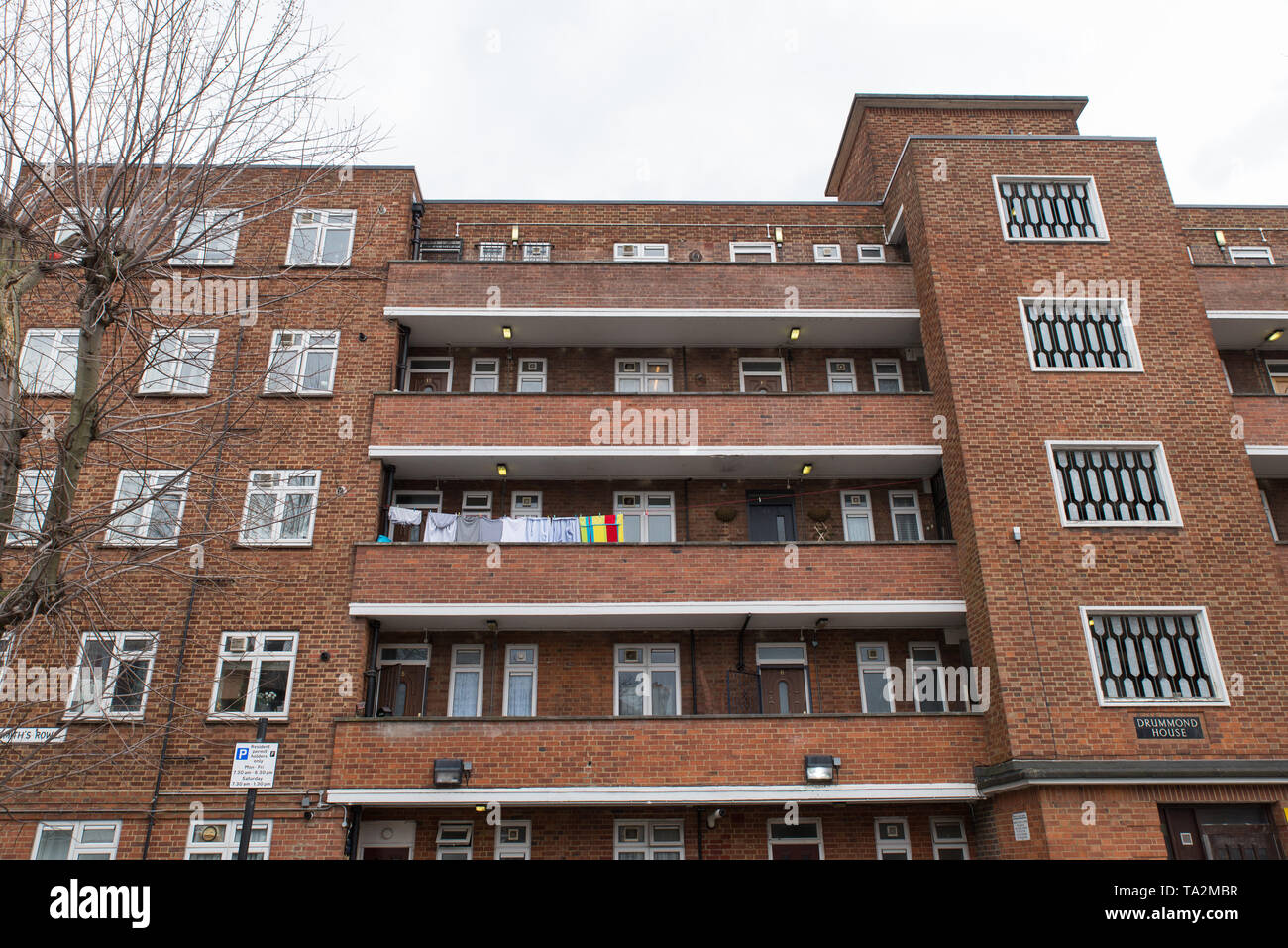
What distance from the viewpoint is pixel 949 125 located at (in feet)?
68.3

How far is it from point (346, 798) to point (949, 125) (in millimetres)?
19821

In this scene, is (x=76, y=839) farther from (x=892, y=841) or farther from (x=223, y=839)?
(x=892, y=841)

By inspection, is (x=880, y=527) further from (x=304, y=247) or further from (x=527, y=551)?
(x=304, y=247)

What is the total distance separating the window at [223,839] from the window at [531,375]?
364 inches

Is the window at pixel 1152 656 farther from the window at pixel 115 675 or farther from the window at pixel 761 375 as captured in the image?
the window at pixel 115 675

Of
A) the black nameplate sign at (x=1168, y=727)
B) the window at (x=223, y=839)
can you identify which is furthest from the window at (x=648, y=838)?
the black nameplate sign at (x=1168, y=727)

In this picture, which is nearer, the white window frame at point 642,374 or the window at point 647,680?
the window at point 647,680

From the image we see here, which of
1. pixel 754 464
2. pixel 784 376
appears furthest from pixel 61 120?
pixel 784 376

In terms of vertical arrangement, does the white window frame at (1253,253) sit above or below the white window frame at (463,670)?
above

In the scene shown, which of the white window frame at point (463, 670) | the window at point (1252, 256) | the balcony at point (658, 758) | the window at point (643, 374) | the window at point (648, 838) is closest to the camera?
the balcony at point (658, 758)

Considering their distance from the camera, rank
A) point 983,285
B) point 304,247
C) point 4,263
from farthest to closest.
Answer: point 304,247, point 983,285, point 4,263

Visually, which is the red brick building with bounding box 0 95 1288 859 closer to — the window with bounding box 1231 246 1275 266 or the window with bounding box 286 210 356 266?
the window with bounding box 286 210 356 266

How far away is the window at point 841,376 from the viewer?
17.9m

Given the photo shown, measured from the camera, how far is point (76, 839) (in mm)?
13000
